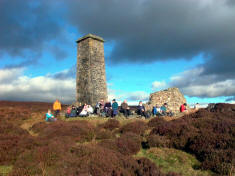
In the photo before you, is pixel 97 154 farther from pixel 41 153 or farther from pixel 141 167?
pixel 41 153

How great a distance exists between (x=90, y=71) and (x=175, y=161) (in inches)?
605

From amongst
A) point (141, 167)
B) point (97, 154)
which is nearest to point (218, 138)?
point (141, 167)

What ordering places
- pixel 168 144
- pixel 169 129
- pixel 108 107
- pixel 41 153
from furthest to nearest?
pixel 108 107 → pixel 169 129 → pixel 168 144 → pixel 41 153

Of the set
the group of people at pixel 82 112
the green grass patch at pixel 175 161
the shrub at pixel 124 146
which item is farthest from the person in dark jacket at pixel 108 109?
the green grass patch at pixel 175 161

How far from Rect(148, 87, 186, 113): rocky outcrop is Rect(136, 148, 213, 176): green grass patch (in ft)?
47.7

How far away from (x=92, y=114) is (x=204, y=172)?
12165mm

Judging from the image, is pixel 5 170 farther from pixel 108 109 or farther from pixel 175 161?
pixel 108 109

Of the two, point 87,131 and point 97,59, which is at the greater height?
point 97,59

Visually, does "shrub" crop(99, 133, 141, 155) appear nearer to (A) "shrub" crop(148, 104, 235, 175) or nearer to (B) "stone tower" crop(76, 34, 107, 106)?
(A) "shrub" crop(148, 104, 235, 175)

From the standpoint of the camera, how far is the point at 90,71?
1959cm

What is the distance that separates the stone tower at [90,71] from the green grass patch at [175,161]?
1372 cm

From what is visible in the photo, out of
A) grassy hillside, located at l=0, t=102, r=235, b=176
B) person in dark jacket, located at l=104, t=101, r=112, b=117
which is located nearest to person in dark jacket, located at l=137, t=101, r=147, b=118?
person in dark jacket, located at l=104, t=101, r=112, b=117

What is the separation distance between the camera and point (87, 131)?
8891 mm

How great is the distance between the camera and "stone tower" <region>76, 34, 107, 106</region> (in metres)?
19.6
